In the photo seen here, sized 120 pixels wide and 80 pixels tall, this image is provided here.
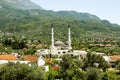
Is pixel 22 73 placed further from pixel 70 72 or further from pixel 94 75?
pixel 94 75

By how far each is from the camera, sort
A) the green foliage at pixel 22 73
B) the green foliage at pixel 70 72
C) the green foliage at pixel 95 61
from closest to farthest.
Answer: the green foliage at pixel 22 73 < the green foliage at pixel 70 72 < the green foliage at pixel 95 61

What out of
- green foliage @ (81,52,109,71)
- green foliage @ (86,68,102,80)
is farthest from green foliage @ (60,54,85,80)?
green foliage @ (81,52,109,71)

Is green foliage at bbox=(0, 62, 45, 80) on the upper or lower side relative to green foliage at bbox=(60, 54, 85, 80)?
upper

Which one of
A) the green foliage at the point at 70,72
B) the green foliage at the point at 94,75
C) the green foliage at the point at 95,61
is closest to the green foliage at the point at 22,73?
the green foliage at the point at 70,72

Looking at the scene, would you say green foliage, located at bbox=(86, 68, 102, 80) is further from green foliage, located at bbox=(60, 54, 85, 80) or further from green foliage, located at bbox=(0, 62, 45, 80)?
green foliage, located at bbox=(0, 62, 45, 80)

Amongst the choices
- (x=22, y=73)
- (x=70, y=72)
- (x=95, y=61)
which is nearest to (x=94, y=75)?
(x=70, y=72)

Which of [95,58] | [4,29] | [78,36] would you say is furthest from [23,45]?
[4,29]

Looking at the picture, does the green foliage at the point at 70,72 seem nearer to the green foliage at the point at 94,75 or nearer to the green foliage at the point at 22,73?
the green foliage at the point at 94,75

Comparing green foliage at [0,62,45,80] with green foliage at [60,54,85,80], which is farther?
green foliage at [60,54,85,80]

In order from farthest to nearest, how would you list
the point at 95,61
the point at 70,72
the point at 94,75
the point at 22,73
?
the point at 95,61, the point at 70,72, the point at 94,75, the point at 22,73

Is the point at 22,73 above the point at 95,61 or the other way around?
above

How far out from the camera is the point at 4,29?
650ft

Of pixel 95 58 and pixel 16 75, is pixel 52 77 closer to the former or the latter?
pixel 16 75

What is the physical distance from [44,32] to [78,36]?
16.8m
